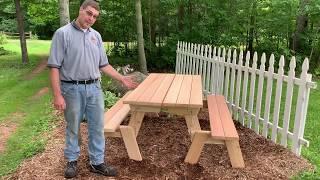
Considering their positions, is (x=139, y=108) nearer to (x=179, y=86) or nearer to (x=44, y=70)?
(x=179, y=86)

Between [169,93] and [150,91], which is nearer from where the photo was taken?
[169,93]

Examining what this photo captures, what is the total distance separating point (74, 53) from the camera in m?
4.27

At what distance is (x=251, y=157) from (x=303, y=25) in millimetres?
11245

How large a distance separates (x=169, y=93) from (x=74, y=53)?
1.93 meters

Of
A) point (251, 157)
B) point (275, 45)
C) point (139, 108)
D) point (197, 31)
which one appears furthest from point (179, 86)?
point (275, 45)

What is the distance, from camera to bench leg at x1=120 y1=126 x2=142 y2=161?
5.06 metres

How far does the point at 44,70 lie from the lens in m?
16.2

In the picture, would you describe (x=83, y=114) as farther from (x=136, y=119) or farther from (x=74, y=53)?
(x=136, y=119)

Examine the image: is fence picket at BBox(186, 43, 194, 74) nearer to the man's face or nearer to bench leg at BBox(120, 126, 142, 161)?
bench leg at BBox(120, 126, 142, 161)

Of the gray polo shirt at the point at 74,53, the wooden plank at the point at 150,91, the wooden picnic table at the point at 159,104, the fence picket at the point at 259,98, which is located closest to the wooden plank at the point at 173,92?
the wooden picnic table at the point at 159,104

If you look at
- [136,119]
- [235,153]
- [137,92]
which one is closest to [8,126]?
[137,92]

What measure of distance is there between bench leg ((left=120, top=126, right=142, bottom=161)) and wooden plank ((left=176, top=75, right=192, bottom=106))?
68 cm

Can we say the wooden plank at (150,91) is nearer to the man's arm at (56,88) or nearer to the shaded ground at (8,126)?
the man's arm at (56,88)

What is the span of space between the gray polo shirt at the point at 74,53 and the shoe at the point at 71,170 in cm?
98
